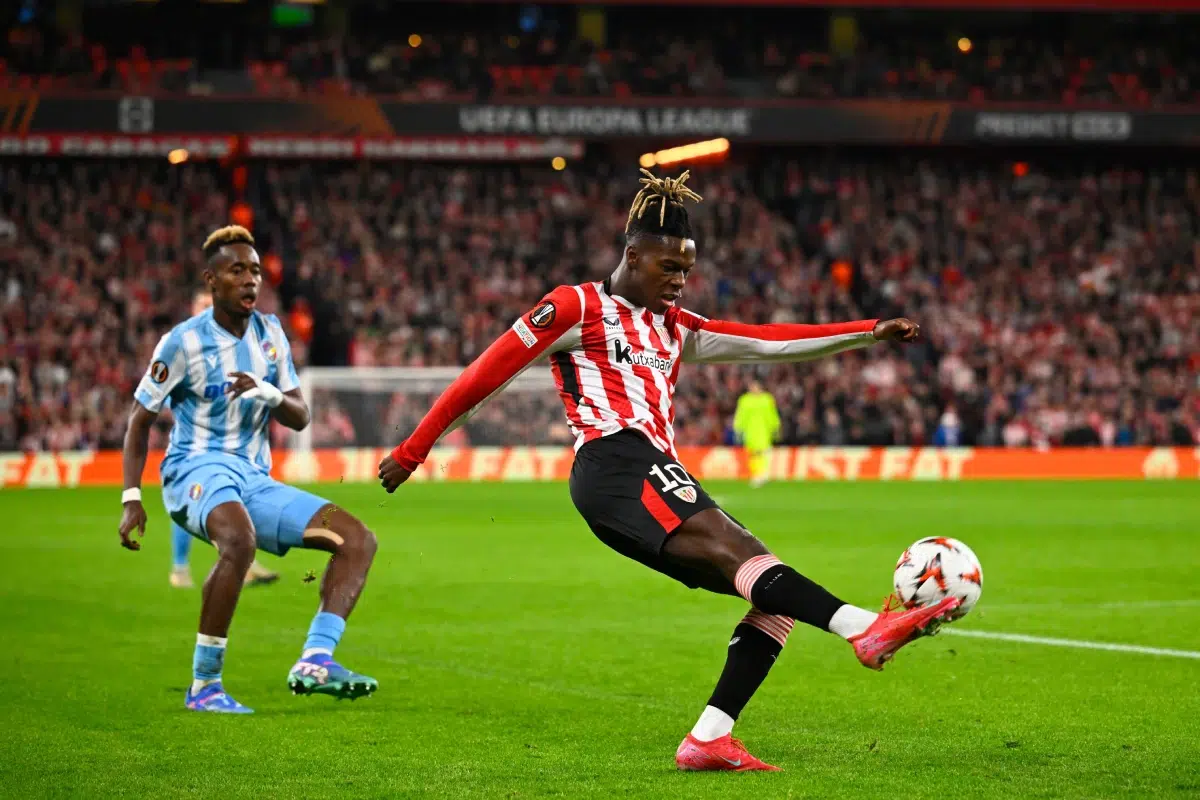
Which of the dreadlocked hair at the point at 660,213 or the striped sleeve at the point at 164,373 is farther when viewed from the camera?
the striped sleeve at the point at 164,373

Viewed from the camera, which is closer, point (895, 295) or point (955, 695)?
point (955, 695)

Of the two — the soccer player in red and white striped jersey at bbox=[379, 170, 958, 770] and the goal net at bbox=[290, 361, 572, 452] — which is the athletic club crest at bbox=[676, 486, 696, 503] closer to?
the soccer player in red and white striped jersey at bbox=[379, 170, 958, 770]

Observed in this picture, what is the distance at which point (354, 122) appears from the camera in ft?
115

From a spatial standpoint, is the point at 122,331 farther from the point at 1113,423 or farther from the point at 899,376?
the point at 1113,423

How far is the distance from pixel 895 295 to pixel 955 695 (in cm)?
2970

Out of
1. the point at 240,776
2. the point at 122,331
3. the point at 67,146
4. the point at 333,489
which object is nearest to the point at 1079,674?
the point at 240,776

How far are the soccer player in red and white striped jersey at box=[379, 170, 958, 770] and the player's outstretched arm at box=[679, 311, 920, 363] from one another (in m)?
0.03

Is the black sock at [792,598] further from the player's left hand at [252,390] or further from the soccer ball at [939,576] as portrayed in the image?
the player's left hand at [252,390]

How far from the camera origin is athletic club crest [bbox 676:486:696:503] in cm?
610

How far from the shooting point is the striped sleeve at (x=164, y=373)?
8.09 metres

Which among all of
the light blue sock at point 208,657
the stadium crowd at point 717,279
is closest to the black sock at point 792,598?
the light blue sock at point 208,657

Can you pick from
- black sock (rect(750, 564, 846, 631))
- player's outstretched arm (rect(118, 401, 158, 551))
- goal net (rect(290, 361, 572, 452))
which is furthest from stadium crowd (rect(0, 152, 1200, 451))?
black sock (rect(750, 564, 846, 631))

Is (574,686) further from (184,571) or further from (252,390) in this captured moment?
(184,571)

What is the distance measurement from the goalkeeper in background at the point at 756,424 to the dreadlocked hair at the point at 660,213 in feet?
73.7
